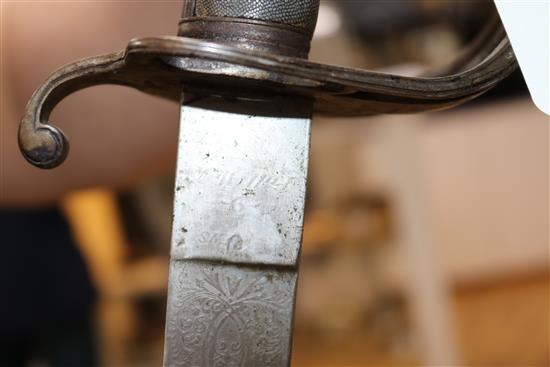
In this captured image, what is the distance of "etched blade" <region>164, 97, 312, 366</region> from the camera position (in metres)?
0.47

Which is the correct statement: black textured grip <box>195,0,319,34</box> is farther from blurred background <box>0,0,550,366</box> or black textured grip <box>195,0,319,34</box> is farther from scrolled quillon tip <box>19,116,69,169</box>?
blurred background <box>0,0,550,366</box>

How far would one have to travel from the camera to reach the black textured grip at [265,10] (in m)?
0.48

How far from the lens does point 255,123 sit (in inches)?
19.0

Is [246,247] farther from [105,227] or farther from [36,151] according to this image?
[105,227]

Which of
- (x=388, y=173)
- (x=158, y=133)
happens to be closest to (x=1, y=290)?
(x=158, y=133)

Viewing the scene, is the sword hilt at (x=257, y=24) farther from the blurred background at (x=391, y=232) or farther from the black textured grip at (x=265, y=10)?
the blurred background at (x=391, y=232)

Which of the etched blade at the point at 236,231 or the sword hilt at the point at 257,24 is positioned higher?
the sword hilt at the point at 257,24

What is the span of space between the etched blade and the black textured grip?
47 mm

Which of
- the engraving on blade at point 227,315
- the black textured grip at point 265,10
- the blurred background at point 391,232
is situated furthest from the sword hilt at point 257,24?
the blurred background at point 391,232

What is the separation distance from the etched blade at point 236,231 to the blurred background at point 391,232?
134 cm

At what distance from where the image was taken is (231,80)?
45 cm

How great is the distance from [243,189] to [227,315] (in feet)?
0.24

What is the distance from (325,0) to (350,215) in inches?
26.9

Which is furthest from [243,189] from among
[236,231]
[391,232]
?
[391,232]
